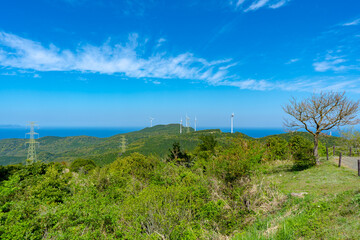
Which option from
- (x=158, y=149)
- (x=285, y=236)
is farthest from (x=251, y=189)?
(x=158, y=149)

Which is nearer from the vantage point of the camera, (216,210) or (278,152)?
(216,210)

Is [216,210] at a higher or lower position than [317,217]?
lower

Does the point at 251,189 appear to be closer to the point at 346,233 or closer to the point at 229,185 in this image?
the point at 229,185

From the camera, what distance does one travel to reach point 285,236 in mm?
7492

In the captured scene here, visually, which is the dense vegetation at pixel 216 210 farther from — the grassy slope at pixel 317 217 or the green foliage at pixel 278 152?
the green foliage at pixel 278 152

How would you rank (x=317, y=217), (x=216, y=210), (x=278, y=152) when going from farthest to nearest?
1. (x=278, y=152)
2. (x=216, y=210)
3. (x=317, y=217)

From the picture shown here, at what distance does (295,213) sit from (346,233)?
3.38m

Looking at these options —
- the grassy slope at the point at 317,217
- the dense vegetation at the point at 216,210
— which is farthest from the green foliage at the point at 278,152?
the grassy slope at the point at 317,217

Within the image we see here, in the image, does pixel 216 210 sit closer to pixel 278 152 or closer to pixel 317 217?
pixel 317 217

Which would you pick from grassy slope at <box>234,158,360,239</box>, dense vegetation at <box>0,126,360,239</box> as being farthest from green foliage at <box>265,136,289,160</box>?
grassy slope at <box>234,158,360,239</box>

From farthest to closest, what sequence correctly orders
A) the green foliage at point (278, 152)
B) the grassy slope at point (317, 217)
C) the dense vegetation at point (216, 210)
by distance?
the green foliage at point (278, 152) < the dense vegetation at point (216, 210) < the grassy slope at point (317, 217)

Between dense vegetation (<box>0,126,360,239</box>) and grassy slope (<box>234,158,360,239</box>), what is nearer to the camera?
grassy slope (<box>234,158,360,239</box>)

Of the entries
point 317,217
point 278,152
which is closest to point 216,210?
point 317,217

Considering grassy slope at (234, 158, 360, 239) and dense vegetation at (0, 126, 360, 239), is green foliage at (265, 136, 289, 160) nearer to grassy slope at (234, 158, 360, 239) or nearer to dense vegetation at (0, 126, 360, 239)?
dense vegetation at (0, 126, 360, 239)
